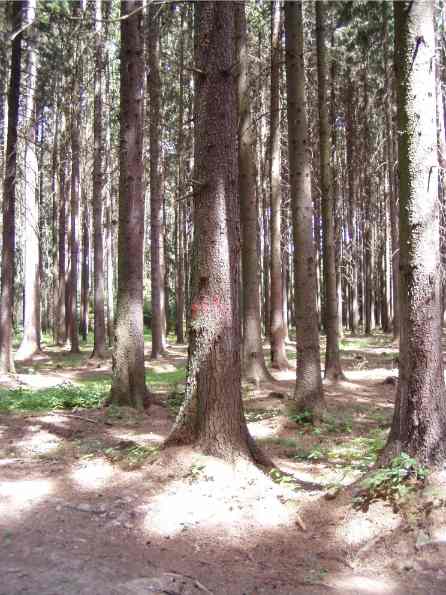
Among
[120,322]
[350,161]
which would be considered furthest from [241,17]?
[350,161]

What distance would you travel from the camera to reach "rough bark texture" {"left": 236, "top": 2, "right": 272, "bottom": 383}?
12.1 metres

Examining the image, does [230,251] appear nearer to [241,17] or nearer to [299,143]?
[299,143]

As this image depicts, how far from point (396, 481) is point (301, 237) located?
5.12m

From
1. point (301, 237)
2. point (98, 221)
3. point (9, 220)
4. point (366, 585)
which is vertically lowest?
point (366, 585)

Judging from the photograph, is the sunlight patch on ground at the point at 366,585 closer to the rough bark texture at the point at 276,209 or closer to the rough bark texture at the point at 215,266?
the rough bark texture at the point at 215,266

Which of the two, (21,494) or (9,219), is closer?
(21,494)

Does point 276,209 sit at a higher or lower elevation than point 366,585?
higher

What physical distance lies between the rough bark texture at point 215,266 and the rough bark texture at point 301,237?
3106 millimetres

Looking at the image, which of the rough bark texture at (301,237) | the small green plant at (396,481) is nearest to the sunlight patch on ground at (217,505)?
the small green plant at (396,481)

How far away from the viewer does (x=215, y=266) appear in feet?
19.3

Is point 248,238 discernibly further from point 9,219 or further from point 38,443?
point 38,443

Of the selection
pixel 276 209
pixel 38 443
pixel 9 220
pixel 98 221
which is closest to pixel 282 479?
pixel 38 443

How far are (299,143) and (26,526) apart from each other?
7164mm

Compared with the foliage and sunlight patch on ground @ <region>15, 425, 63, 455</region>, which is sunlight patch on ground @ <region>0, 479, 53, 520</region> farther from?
the foliage
